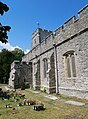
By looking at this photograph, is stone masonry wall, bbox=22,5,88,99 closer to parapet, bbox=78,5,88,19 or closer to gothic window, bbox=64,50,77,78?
parapet, bbox=78,5,88,19

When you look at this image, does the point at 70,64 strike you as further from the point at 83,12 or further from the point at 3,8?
the point at 3,8

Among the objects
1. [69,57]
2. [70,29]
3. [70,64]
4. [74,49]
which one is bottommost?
[70,64]

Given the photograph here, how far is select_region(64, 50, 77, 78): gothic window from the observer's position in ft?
37.0

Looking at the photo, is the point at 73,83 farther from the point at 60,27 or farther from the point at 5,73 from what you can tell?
the point at 5,73

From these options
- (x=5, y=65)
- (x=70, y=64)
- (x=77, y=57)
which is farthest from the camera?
(x=5, y=65)

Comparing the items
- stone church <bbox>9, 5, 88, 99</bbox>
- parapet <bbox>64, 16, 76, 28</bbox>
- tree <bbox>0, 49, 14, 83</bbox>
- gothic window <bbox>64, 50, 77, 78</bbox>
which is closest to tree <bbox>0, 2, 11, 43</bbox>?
stone church <bbox>9, 5, 88, 99</bbox>

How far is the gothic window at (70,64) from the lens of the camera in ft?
37.0

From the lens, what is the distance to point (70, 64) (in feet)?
38.2

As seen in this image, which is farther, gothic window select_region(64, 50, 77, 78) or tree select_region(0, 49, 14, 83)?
tree select_region(0, 49, 14, 83)

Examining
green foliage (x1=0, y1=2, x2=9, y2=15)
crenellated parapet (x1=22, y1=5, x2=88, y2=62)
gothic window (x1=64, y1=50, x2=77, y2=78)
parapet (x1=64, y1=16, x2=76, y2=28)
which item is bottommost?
gothic window (x1=64, y1=50, x2=77, y2=78)

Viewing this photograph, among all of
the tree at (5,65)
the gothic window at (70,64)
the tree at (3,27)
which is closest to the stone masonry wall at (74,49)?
the gothic window at (70,64)

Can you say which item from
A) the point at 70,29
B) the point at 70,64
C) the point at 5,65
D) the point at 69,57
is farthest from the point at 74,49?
the point at 5,65

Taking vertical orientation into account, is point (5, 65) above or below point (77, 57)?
above

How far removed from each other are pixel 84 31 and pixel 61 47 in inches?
132
